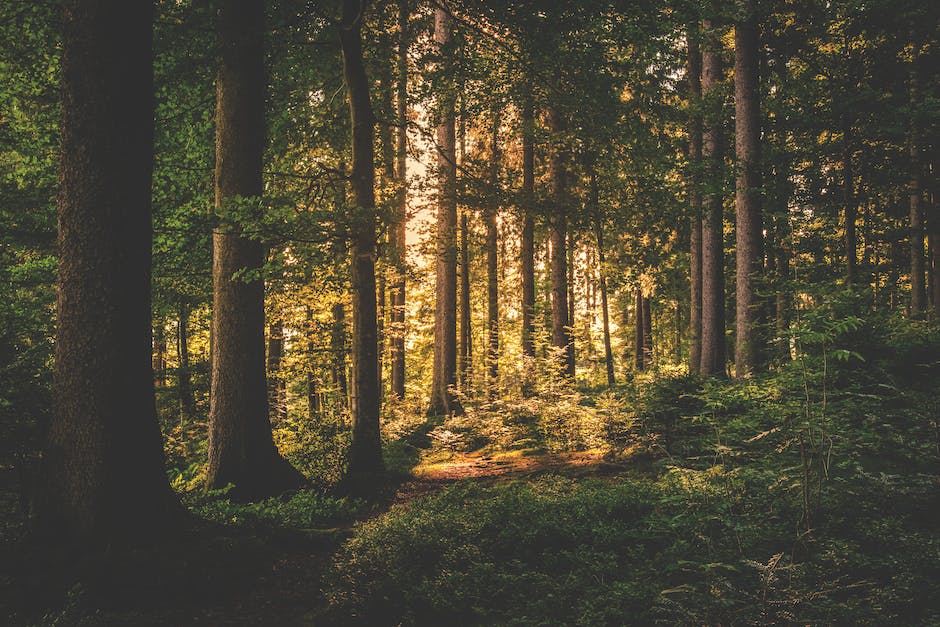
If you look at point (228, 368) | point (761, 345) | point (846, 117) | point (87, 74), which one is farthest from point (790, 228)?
point (87, 74)

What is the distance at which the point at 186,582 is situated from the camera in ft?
16.1

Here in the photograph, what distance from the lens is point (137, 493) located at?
515cm

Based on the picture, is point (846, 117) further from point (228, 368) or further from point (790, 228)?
point (228, 368)

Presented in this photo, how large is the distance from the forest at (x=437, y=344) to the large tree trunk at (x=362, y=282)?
2.4 inches

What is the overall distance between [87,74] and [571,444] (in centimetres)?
1121

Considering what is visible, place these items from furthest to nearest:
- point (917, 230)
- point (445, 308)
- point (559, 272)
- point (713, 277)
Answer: point (559, 272) < point (445, 308) < point (917, 230) < point (713, 277)

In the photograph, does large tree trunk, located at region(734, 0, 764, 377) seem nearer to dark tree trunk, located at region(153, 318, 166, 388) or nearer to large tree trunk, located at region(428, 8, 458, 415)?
large tree trunk, located at region(428, 8, 458, 415)

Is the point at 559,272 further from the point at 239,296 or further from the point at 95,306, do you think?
the point at 95,306

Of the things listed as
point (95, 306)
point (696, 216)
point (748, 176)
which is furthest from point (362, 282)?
point (696, 216)

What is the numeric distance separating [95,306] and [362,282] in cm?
534

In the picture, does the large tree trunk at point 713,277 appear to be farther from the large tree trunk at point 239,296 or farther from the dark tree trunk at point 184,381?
the dark tree trunk at point 184,381

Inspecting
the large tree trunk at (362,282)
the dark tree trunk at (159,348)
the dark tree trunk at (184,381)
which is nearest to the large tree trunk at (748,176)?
the large tree trunk at (362,282)

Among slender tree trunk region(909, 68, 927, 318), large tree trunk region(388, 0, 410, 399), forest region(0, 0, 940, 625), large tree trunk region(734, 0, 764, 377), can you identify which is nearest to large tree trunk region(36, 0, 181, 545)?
forest region(0, 0, 940, 625)

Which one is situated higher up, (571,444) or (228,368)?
(228,368)
